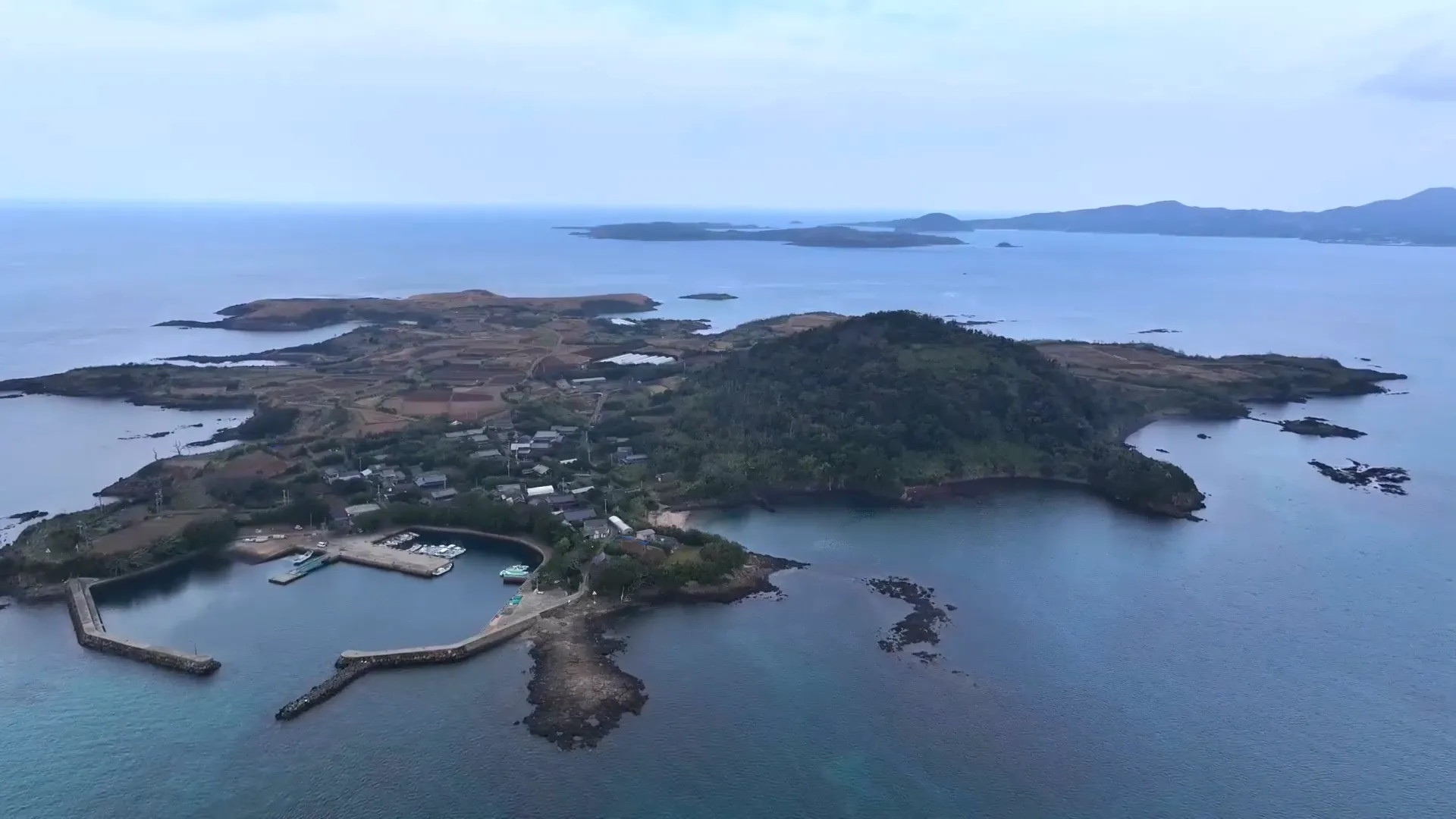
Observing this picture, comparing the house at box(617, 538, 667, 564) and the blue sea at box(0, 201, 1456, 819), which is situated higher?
the house at box(617, 538, 667, 564)

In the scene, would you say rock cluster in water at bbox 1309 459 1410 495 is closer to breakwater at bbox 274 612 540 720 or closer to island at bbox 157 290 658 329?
breakwater at bbox 274 612 540 720

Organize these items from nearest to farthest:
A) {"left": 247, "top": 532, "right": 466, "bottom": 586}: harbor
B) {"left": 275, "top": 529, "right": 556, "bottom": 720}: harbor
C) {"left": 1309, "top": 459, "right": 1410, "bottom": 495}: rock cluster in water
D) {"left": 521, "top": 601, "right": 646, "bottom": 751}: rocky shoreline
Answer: {"left": 521, "top": 601, "right": 646, "bottom": 751}: rocky shoreline
{"left": 275, "top": 529, "right": 556, "bottom": 720}: harbor
{"left": 247, "top": 532, "right": 466, "bottom": 586}: harbor
{"left": 1309, "top": 459, "right": 1410, "bottom": 495}: rock cluster in water

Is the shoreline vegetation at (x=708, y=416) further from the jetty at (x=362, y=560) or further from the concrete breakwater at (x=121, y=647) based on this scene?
the concrete breakwater at (x=121, y=647)

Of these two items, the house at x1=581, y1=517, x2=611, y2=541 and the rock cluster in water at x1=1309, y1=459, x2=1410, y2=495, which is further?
the rock cluster in water at x1=1309, y1=459, x2=1410, y2=495

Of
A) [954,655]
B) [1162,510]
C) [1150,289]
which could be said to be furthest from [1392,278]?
[954,655]

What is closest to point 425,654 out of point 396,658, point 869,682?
point 396,658

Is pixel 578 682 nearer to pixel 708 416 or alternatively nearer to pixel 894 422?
pixel 708 416

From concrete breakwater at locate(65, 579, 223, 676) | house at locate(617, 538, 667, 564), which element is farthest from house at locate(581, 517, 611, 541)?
concrete breakwater at locate(65, 579, 223, 676)
